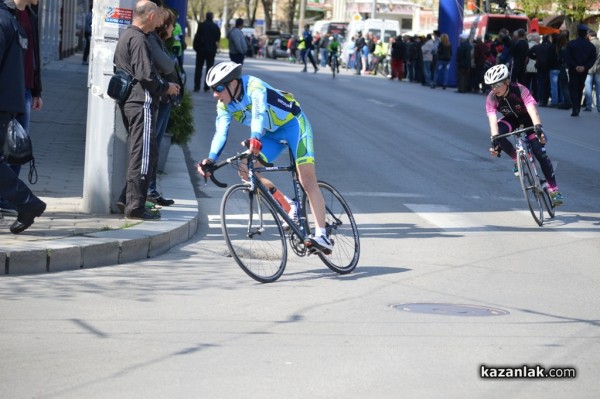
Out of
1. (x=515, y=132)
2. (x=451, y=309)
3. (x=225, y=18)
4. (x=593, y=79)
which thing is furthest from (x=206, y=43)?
(x=225, y=18)

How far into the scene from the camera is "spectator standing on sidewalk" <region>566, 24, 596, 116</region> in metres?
27.9

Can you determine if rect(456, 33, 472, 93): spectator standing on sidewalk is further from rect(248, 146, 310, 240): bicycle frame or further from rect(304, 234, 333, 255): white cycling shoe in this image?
rect(304, 234, 333, 255): white cycling shoe

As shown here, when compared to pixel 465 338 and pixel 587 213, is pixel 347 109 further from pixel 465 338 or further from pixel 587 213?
pixel 465 338

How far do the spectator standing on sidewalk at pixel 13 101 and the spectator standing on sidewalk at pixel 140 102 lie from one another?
3.04 feet

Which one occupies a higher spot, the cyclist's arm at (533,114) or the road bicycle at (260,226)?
the cyclist's arm at (533,114)

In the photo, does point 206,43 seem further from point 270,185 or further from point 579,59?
point 270,185

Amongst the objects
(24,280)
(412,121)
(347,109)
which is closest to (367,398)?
(24,280)

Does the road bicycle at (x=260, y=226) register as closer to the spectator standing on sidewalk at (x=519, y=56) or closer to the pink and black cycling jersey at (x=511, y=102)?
the pink and black cycling jersey at (x=511, y=102)

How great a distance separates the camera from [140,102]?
10.5 meters

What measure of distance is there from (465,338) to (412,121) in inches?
721

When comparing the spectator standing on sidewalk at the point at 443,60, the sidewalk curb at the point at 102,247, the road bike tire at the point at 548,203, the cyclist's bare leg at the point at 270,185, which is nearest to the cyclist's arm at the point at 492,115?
the road bike tire at the point at 548,203

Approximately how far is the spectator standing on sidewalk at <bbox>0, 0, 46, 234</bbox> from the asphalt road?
890 mm

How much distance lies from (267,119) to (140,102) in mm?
1867

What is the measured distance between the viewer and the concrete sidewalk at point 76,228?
29.5 feet
